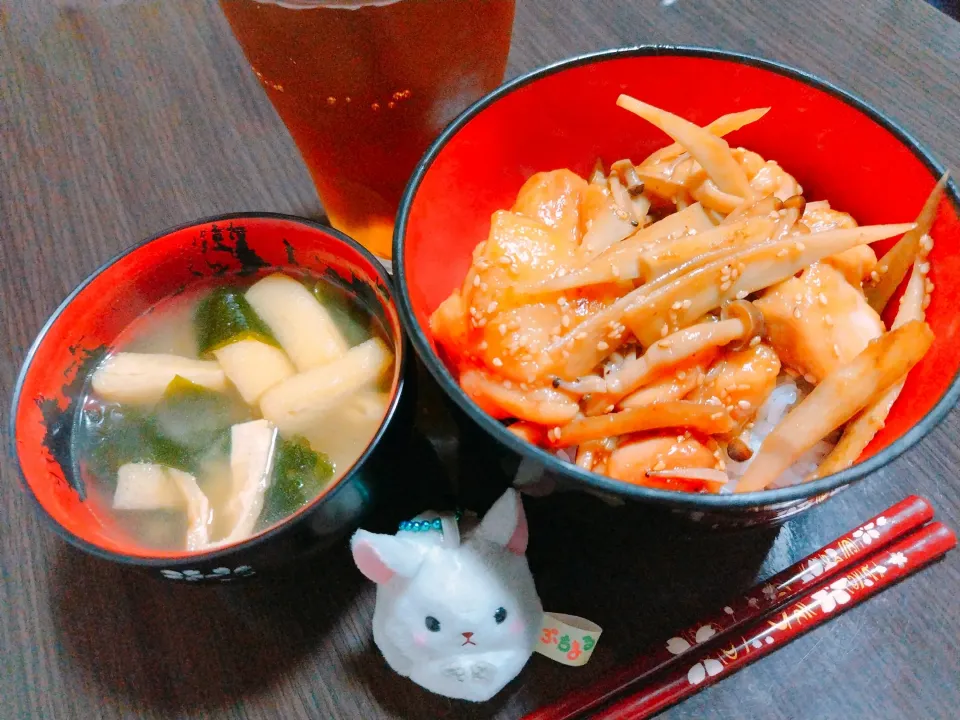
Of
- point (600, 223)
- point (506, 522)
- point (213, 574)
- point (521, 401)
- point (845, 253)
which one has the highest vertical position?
point (845, 253)

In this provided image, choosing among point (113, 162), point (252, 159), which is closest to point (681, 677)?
point (252, 159)

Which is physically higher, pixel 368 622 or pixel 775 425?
pixel 775 425

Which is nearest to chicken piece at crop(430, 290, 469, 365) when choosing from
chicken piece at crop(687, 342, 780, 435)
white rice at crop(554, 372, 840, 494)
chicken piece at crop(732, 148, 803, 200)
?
white rice at crop(554, 372, 840, 494)

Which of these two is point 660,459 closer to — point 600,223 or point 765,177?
point 600,223

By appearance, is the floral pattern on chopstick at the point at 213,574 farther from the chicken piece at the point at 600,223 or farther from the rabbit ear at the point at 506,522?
the chicken piece at the point at 600,223

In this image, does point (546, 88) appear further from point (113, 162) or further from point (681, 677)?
point (113, 162)

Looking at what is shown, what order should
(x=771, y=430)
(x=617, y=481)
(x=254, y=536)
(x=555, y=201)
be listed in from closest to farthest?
(x=617, y=481) < (x=254, y=536) < (x=771, y=430) < (x=555, y=201)

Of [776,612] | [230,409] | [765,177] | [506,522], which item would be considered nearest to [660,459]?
[506,522]
